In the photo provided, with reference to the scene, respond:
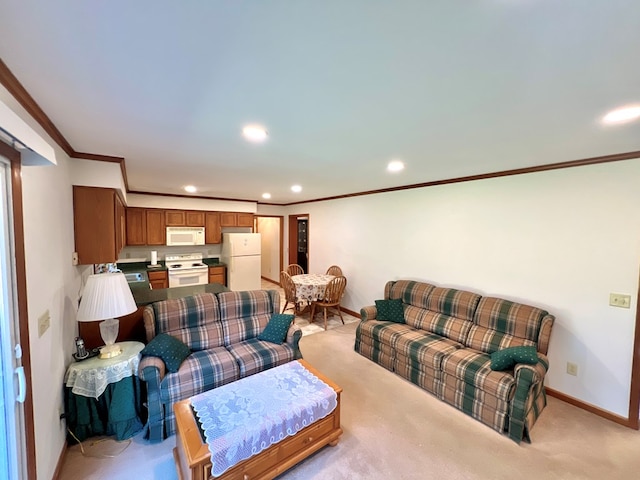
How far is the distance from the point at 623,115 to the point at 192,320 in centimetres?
373

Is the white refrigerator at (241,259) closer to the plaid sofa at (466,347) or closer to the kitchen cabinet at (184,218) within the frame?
the kitchen cabinet at (184,218)

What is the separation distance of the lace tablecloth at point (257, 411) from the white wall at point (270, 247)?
5504 millimetres

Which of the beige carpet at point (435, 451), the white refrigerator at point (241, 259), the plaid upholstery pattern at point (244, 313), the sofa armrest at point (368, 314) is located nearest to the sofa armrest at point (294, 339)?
the plaid upholstery pattern at point (244, 313)

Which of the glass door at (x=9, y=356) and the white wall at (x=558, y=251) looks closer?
the glass door at (x=9, y=356)

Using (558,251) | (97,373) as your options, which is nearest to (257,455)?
(97,373)

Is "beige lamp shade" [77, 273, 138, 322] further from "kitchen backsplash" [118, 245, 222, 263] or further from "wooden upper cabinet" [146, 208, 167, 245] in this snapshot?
"kitchen backsplash" [118, 245, 222, 263]

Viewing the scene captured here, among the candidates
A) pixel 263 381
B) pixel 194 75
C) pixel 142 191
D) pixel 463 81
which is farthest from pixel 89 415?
pixel 142 191

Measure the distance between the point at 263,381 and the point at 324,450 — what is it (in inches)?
27.6

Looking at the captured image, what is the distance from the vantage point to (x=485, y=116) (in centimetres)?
156

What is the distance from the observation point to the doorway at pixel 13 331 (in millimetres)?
1201

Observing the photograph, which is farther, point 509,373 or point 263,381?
point 509,373

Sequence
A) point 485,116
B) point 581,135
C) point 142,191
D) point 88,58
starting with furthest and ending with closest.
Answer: point 142,191, point 581,135, point 485,116, point 88,58

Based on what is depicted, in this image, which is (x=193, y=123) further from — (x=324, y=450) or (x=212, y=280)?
(x=212, y=280)

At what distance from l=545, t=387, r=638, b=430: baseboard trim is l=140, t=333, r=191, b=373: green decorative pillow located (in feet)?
12.3
